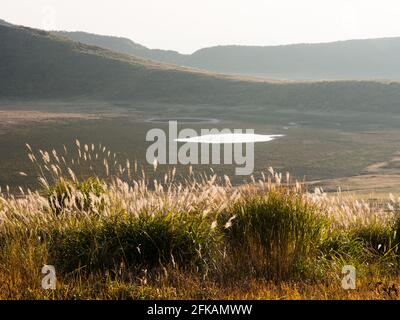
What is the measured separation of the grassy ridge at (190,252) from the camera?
19.0ft

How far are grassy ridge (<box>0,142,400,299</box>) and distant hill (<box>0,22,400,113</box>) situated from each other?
259 ft

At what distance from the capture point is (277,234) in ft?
23.2

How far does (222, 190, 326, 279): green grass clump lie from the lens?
666 cm

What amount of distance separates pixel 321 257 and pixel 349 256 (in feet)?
1.68

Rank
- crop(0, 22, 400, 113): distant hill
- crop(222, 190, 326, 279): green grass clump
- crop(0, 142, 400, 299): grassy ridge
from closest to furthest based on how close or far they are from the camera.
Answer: crop(0, 142, 400, 299): grassy ridge, crop(222, 190, 326, 279): green grass clump, crop(0, 22, 400, 113): distant hill

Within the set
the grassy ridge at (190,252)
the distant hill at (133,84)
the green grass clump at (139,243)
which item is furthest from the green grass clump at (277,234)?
the distant hill at (133,84)

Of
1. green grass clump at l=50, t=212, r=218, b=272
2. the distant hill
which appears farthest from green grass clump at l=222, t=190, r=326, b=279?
the distant hill

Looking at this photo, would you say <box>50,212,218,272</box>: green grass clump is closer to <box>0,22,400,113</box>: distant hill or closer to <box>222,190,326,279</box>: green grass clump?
<box>222,190,326,279</box>: green grass clump

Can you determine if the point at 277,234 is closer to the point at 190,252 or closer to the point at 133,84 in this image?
the point at 190,252

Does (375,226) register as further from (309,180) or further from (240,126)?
(240,126)

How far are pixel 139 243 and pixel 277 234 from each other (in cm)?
154

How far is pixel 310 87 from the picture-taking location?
99688 mm

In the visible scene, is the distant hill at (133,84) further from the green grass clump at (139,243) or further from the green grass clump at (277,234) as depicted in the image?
the green grass clump at (139,243)

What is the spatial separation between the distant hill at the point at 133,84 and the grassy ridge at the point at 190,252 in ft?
259
